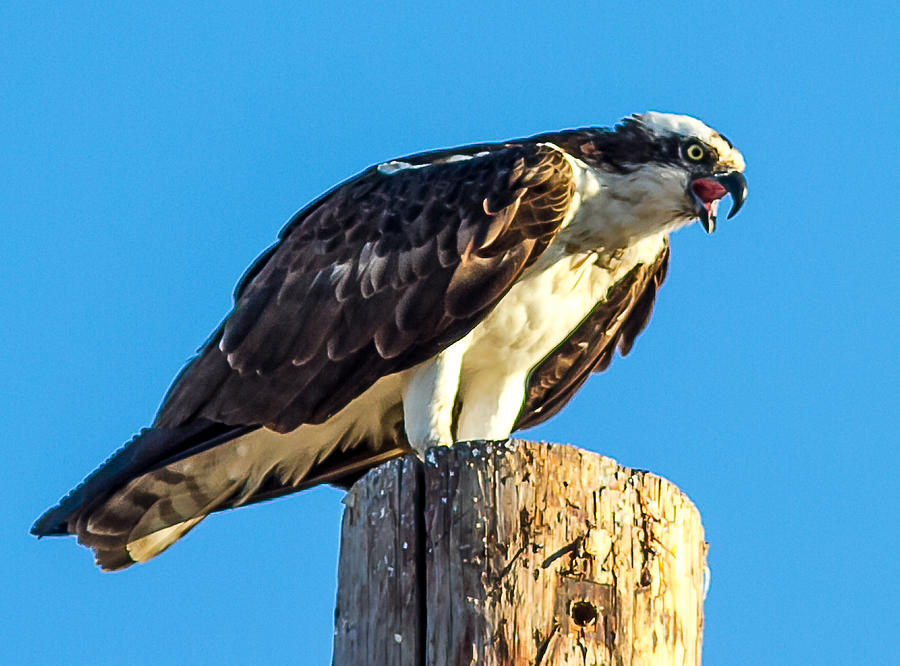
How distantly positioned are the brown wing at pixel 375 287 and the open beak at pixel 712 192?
0.60m

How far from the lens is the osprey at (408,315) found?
6215 mm

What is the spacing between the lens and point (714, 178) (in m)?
6.46

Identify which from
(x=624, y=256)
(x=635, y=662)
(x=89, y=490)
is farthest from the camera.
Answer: (x=624, y=256)

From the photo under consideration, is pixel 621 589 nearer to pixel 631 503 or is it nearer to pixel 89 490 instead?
pixel 631 503

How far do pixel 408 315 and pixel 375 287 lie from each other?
29 cm

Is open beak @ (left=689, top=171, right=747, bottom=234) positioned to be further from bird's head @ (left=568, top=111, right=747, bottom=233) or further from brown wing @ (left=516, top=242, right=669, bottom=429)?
brown wing @ (left=516, top=242, right=669, bottom=429)

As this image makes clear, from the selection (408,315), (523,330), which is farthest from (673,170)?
(408,315)

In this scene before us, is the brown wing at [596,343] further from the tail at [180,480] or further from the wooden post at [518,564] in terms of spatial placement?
the wooden post at [518,564]

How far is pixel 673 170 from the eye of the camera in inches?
256

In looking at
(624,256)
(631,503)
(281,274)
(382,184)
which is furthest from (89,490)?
(631,503)

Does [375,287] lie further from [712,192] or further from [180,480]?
[712,192]

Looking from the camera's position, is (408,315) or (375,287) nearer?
(408,315)

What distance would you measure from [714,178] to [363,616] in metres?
3.30

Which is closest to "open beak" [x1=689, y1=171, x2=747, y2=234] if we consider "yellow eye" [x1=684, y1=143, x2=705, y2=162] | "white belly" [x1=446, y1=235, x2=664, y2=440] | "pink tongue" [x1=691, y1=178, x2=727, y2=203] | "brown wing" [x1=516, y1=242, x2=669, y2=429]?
"pink tongue" [x1=691, y1=178, x2=727, y2=203]
